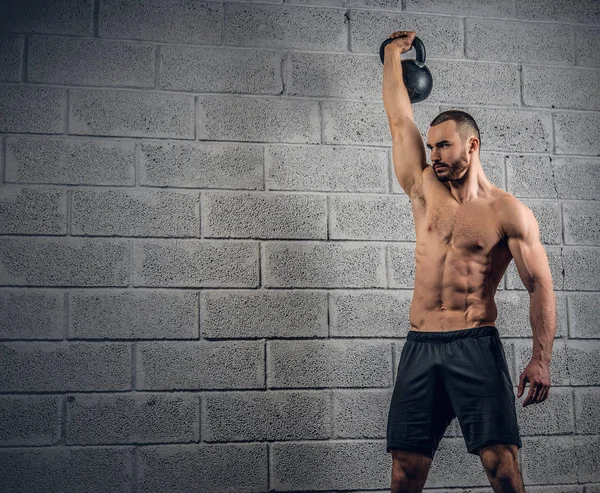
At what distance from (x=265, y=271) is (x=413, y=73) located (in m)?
1.06

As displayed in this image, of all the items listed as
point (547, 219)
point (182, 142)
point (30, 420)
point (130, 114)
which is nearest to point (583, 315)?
point (547, 219)

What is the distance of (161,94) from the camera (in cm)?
323

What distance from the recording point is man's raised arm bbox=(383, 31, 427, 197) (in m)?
2.96

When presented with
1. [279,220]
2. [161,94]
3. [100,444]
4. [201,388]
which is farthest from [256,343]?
[161,94]

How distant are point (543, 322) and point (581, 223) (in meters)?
1.00

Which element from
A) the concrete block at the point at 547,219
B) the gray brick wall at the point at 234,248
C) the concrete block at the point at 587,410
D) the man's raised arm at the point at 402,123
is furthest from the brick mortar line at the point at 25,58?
the concrete block at the point at 587,410

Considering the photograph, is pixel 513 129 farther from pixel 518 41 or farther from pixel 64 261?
pixel 64 261

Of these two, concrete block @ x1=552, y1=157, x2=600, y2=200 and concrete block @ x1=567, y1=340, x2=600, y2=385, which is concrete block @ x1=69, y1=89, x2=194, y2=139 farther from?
concrete block @ x1=567, y1=340, x2=600, y2=385

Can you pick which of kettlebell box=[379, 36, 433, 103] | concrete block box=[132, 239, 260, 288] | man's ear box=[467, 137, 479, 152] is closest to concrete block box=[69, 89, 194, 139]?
concrete block box=[132, 239, 260, 288]

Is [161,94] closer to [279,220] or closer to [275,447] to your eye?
[279,220]

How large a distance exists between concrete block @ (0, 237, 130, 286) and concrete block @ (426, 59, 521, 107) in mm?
1630

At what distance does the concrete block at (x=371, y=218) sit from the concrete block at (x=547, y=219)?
599mm

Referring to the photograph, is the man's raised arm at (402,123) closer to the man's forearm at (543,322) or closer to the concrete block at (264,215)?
the concrete block at (264,215)

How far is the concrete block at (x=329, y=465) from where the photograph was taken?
3100 mm
